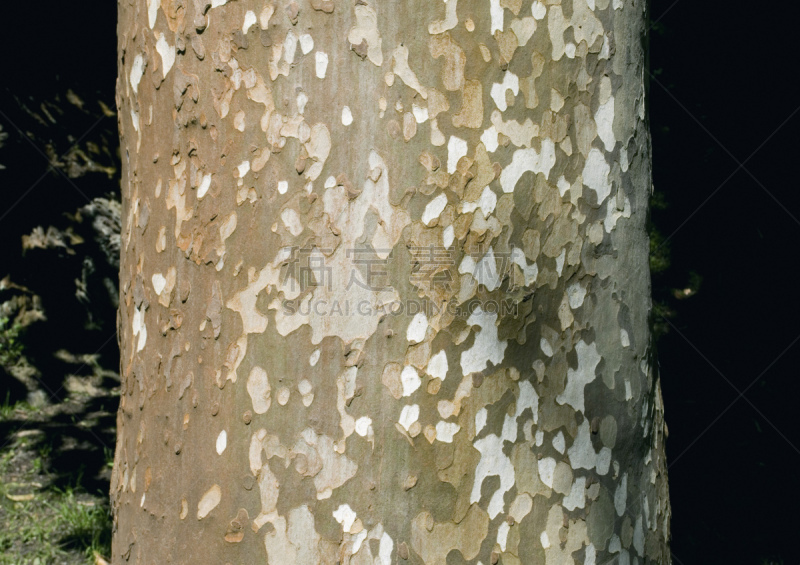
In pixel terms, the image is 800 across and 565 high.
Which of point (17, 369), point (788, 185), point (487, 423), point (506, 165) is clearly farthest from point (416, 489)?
point (17, 369)

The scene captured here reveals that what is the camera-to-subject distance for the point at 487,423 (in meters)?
1.22

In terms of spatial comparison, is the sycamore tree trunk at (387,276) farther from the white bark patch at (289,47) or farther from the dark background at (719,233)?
the dark background at (719,233)

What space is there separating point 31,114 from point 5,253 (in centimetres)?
86

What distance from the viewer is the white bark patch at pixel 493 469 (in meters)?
1.22

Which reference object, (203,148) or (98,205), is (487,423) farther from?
(98,205)

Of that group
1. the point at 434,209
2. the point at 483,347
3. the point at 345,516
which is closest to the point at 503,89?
the point at 434,209

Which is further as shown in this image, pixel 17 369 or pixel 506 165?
pixel 17 369

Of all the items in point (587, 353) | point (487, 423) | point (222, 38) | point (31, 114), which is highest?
point (31, 114)

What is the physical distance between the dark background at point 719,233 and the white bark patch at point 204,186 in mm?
2835

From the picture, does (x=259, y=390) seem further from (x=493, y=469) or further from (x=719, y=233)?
(x=719, y=233)

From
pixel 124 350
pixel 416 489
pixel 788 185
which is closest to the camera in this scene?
pixel 416 489

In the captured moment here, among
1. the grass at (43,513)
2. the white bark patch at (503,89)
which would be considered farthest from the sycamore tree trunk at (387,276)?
the grass at (43,513)

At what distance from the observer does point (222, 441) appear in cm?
124

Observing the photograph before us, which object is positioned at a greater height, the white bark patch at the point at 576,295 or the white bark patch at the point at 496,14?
the white bark patch at the point at 496,14
